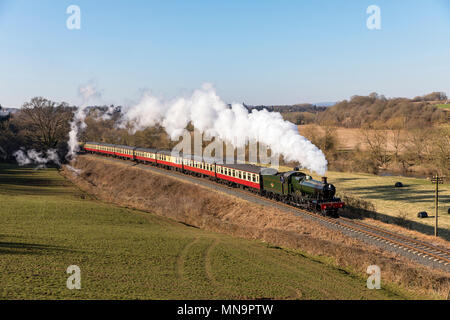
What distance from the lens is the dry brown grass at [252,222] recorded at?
17.8 meters

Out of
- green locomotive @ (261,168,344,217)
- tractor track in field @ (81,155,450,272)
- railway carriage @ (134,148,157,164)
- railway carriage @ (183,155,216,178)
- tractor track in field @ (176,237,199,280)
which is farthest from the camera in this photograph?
railway carriage @ (134,148,157,164)

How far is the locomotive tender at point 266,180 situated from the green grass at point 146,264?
265 inches

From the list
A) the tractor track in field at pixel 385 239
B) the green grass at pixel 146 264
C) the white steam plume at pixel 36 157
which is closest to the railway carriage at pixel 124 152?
the white steam plume at pixel 36 157

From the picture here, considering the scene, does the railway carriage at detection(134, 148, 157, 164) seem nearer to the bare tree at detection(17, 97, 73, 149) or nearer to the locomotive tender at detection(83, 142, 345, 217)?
the locomotive tender at detection(83, 142, 345, 217)

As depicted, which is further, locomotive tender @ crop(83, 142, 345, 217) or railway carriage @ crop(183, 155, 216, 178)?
railway carriage @ crop(183, 155, 216, 178)

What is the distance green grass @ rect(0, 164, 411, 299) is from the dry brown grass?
1211 mm

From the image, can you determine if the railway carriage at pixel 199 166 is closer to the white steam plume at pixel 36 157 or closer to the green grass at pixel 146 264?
the green grass at pixel 146 264

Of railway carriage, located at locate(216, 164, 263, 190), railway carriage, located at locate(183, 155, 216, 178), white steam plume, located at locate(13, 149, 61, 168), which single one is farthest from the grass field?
white steam plume, located at locate(13, 149, 61, 168)

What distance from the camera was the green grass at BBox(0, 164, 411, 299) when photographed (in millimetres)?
14883

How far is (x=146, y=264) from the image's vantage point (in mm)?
18719
